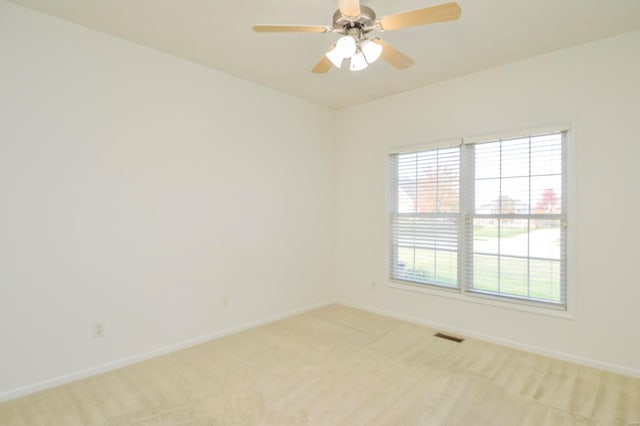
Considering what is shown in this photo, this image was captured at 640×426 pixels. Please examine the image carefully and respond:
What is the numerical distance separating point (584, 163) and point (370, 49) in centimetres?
221

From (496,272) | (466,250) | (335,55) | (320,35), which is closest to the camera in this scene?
(335,55)

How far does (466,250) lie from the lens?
3.73 metres

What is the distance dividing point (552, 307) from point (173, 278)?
352 cm

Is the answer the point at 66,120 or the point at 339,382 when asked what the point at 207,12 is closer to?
the point at 66,120

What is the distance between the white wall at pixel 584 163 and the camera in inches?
110

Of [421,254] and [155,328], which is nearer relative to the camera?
[155,328]

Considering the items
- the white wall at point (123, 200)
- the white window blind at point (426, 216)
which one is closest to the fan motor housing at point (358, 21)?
the white wall at point (123, 200)

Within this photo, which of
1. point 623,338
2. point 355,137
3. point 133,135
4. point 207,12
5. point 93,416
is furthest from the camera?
point 355,137

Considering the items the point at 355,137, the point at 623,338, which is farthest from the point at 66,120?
the point at 623,338

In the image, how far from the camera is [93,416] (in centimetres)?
223

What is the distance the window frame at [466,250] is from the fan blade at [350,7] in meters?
2.22

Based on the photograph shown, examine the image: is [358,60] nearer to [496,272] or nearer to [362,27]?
[362,27]

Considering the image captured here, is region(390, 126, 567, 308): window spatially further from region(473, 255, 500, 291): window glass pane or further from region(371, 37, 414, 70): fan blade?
region(371, 37, 414, 70): fan blade

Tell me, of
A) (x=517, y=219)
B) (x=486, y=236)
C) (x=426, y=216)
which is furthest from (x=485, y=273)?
(x=426, y=216)
